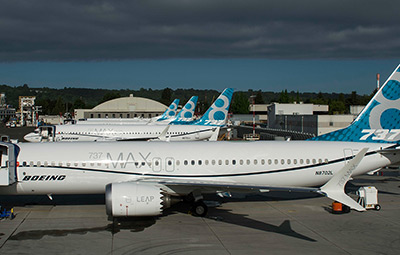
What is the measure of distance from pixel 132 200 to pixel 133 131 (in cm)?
2965

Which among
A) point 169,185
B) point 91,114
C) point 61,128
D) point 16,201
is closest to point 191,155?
point 169,185

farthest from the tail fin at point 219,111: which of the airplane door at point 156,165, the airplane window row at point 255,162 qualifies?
the airplane door at point 156,165

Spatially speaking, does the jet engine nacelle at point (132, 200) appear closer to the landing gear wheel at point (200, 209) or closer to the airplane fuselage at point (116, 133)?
the landing gear wheel at point (200, 209)

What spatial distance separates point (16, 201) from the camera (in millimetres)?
21625

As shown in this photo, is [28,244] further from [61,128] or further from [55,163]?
[61,128]

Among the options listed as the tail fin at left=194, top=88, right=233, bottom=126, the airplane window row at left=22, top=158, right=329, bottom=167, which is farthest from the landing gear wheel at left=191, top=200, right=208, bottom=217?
the tail fin at left=194, top=88, right=233, bottom=126

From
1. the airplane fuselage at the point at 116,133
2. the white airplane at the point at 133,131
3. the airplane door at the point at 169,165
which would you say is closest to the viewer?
the airplane door at the point at 169,165

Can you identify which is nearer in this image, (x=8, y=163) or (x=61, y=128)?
(x=8, y=163)

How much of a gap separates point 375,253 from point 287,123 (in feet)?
175

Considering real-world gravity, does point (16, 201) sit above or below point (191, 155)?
below

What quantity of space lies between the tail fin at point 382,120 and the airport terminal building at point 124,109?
355 ft

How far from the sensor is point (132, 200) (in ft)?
52.9

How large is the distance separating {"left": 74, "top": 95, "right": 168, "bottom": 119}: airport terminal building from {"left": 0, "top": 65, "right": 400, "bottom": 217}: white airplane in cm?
10709

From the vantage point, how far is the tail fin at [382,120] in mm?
A: 21547
